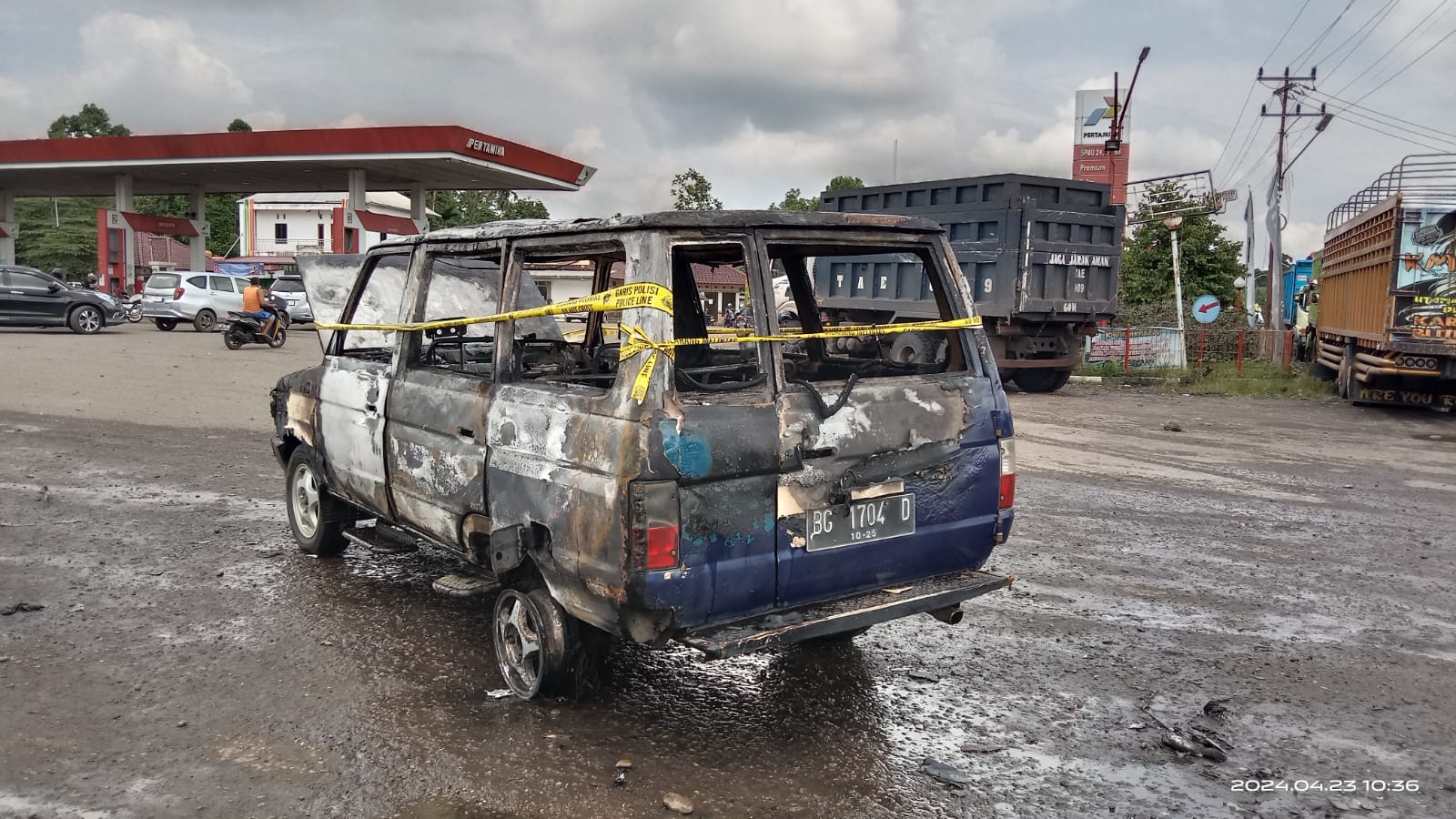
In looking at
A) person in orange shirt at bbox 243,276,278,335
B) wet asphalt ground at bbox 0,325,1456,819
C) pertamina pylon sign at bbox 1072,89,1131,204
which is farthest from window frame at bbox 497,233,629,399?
pertamina pylon sign at bbox 1072,89,1131,204

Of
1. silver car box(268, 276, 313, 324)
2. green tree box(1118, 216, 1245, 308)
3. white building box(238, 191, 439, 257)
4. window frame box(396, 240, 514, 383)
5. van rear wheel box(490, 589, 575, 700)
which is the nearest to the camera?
van rear wheel box(490, 589, 575, 700)

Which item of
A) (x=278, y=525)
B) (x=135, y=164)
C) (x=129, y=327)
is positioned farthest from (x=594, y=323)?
(x=135, y=164)

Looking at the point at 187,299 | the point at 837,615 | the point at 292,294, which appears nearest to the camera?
the point at 837,615

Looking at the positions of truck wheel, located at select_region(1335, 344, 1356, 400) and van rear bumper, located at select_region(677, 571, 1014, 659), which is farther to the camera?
truck wheel, located at select_region(1335, 344, 1356, 400)

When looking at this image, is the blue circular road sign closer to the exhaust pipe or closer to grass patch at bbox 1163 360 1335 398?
grass patch at bbox 1163 360 1335 398

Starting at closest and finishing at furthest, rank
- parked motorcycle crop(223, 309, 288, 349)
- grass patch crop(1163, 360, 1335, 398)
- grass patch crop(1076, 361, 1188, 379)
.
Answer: grass patch crop(1163, 360, 1335, 398), grass patch crop(1076, 361, 1188, 379), parked motorcycle crop(223, 309, 288, 349)

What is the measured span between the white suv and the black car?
2303 mm

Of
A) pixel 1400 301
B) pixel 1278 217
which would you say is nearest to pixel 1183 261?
pixel 1278 217

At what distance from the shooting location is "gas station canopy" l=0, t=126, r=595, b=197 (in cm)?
2777

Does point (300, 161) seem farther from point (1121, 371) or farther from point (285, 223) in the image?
point (285, 223)

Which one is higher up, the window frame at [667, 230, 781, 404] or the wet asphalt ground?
the window frame at [667, 230, 781, 404]

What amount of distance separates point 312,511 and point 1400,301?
45.5 feet

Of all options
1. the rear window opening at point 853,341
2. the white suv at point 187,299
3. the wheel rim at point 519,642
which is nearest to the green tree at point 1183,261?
the white suv at point 187,299

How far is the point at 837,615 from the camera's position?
3.59 metres
